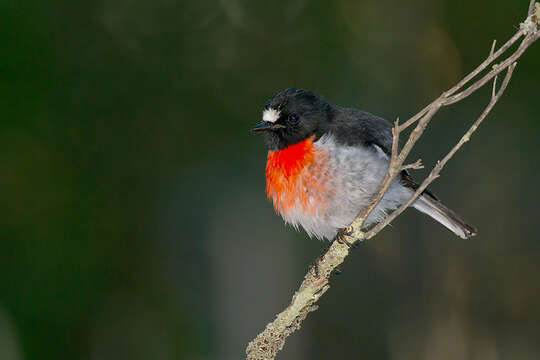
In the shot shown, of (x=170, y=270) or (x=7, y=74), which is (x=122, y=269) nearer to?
(x=170, y=270)

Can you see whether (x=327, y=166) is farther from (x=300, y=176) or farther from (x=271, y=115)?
(x=271, y=115)

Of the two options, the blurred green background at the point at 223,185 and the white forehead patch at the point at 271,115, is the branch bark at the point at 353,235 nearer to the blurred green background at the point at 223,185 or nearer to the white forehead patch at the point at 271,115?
the white forehead patch at the point at 271,115

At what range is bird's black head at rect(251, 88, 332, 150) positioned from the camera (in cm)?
386

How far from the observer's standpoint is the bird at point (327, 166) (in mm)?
3611

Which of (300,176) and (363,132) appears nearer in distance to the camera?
(300,176)

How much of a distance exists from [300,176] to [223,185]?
330cm

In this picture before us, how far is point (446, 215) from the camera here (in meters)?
4.07

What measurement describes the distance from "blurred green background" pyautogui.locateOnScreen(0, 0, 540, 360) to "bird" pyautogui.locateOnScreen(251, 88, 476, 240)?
7.17 feet

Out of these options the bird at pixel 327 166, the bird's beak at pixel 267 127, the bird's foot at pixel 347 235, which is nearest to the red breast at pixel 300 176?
the bird at pixel 327 166

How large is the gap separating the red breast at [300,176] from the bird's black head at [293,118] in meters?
0.07

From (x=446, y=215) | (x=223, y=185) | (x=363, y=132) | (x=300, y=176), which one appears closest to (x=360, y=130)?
(x=363, y=132)

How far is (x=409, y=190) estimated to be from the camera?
398 centimetres

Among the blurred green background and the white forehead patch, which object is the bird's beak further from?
the blurred green background

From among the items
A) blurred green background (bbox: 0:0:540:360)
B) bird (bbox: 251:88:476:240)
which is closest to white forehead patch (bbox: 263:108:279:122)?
bird (bbox: 251:88:476:240)
